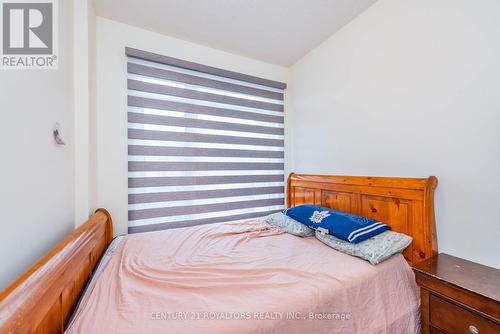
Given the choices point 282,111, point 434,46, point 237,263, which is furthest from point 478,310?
point 282,111

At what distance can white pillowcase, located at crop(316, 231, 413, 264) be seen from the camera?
1.20 metres

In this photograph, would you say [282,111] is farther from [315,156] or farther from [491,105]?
[491,105]

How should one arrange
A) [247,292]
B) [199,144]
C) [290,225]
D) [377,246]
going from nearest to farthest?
[247,292] < [377,246] < [290,225] < [199,144]

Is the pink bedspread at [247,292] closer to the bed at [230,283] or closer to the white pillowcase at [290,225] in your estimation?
the bed at [230,283]

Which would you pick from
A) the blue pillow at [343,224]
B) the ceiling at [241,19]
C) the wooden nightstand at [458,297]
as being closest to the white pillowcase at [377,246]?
the blue pillow at [343,224]

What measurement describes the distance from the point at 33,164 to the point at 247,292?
1.14 m

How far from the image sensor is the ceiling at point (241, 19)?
1.68m

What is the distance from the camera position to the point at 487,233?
3.72ft

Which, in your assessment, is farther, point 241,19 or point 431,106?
point 241,19

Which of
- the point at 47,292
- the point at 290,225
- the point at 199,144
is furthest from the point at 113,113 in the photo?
the point at 290,225

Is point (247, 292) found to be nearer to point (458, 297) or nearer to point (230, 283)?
point (230, 283)

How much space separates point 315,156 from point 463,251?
1.35 metres

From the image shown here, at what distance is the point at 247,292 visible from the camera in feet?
3.04

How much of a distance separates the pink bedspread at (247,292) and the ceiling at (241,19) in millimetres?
1935
